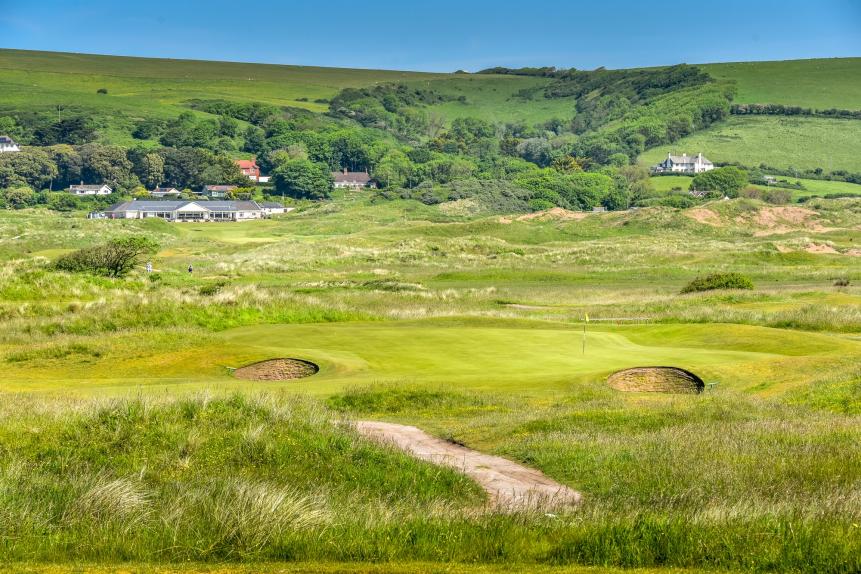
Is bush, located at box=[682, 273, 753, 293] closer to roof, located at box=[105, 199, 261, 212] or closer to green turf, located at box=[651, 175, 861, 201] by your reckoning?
roof, located at box=[105, 199, 261, 212]

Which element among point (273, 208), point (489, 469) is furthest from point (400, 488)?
point (273, 208)

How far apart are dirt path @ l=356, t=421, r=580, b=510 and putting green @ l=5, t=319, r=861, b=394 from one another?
4688 mm

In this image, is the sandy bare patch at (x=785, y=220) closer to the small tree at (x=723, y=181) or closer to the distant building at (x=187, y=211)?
the small tree at (x=723, y=181)

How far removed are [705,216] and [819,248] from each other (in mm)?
36821

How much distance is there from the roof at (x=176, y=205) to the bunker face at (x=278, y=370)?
14361 cm

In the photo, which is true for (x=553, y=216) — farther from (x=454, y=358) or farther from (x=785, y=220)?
(x=454, y=358)

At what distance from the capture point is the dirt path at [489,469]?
486 inches

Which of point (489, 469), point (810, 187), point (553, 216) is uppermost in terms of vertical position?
point (489, 469)

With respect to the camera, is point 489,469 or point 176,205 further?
point 176,205

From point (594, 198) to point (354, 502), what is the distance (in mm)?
181178

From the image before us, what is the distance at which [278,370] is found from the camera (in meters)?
25.3

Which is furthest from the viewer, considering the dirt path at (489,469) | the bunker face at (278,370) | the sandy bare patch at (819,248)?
the sandy bare patch at (819,248)

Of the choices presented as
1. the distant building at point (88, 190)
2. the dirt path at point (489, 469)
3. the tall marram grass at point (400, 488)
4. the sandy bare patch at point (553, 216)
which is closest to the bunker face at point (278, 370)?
the tall marram grass at point (400, 488)

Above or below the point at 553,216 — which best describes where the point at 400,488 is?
above
